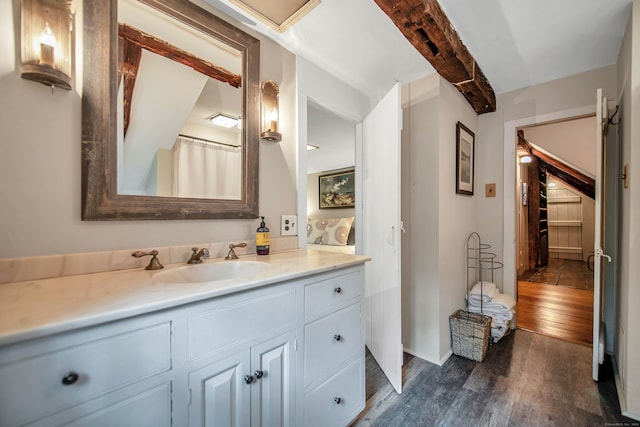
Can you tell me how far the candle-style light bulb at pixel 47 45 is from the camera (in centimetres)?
88

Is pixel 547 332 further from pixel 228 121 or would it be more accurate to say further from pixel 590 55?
pixel 228 121

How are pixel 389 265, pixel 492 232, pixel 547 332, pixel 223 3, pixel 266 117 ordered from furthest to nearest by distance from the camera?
1. pixel 492 232
2. pixel 547 332
3. pixel 389 265
4. pixel 266 117
5. pixel 223 3

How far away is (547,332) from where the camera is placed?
2.56 m

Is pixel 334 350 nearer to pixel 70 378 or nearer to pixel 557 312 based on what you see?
pixel 70 378

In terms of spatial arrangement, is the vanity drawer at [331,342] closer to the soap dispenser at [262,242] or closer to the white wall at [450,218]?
the soap dispenser at [262,242]

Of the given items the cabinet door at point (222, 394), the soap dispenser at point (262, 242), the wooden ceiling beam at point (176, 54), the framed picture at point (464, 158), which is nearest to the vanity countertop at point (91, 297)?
the cabinet door at point (222, 394)

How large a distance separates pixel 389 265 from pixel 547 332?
6.65 feet

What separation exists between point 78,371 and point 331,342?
3.03 ft

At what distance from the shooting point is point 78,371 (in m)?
0.61

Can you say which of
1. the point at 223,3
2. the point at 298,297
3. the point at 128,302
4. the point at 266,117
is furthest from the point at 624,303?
the point at 223,3

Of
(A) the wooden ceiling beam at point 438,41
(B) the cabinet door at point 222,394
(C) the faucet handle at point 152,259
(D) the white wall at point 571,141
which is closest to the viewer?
(B) the cabinet door at point 222,394

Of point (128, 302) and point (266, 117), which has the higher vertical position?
point (266, 117)

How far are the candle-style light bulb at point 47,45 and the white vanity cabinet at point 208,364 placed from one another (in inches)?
35.9

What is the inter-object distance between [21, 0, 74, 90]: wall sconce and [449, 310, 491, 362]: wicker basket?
278cm
